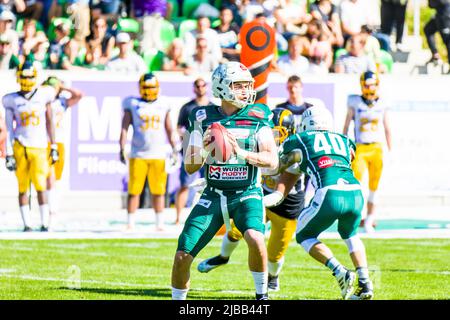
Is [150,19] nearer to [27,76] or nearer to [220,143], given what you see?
[27,76]

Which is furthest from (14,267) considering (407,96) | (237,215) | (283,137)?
(407,96)

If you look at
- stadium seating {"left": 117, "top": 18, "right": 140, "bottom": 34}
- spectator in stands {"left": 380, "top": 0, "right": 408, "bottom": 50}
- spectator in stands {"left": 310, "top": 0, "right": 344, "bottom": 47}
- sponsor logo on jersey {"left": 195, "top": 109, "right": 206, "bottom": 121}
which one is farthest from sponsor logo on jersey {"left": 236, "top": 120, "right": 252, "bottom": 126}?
spectator in stands {"left": 380, "top": 0, "right": 408, "bottom": 50}

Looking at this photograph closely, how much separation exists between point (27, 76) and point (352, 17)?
25.8ft

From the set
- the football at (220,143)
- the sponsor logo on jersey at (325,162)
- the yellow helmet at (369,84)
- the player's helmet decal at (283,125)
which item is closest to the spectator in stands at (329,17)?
the yellow helmet at (369,84)

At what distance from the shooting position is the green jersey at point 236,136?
27.4ft

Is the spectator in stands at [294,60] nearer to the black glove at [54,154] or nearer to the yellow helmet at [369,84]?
the yellow helmet at [369,84]

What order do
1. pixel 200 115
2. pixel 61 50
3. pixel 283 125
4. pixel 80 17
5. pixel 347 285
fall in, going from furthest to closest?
pixel 80 17, pixel 61 50, pixel 283 125, pixel 347 285, pixel 200 115

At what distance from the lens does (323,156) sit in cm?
940

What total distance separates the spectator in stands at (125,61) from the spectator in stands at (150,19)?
887mm

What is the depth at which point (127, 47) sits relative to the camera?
18.1m

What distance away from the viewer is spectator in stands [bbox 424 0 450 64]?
20906 millimetres

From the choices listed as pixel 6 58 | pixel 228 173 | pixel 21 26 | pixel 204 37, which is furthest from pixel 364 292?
pixel 21 26

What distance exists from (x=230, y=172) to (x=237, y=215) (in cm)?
29

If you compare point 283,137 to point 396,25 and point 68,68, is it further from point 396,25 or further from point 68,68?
point 396,25
